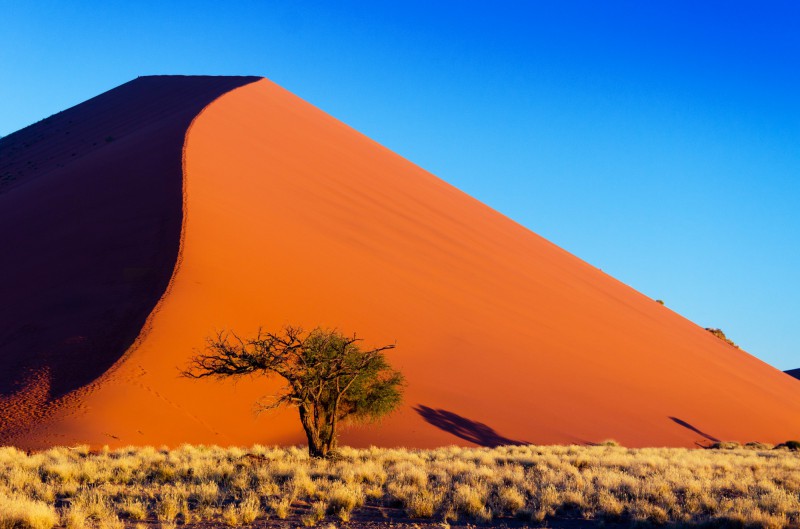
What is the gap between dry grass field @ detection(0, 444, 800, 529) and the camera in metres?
8.62

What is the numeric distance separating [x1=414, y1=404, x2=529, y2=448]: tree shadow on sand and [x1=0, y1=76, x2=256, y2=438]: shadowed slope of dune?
800 centimetres

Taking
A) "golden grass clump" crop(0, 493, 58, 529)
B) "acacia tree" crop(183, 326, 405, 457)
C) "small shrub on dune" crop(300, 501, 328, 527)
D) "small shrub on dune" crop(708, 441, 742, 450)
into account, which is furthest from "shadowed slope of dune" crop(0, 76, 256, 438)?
"small shrub on dune" crop(708, 441, 742, 450)

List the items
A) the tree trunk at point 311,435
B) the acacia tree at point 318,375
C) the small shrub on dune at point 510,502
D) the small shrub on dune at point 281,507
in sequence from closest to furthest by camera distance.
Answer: the small shrub on dune at point 281,507, the small shrub on dune at point 510,502, the acacia tree at point 318,375, the tree trunk at point 311,435

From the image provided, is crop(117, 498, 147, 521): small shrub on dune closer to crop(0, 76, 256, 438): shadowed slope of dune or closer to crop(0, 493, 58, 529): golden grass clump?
crop(0, 493, 58, 529): golden grass clump

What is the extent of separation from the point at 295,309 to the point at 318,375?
26.2 feet

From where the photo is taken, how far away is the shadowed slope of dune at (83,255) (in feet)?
58.2

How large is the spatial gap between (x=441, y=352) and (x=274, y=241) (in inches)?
273

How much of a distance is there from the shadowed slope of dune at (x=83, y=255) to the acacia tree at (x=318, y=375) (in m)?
4.49

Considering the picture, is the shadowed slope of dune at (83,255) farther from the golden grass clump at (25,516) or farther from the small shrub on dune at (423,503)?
the small shrub on dune at (423,503)

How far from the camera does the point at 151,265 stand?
21344 millimetres

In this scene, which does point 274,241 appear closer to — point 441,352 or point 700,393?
point 441,352

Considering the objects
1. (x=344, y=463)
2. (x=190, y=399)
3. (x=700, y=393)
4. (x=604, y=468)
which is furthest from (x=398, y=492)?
(x=700, y=393)

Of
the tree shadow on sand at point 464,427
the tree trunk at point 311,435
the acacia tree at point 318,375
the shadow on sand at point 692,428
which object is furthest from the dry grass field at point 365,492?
the shadow on sand at point 692,428

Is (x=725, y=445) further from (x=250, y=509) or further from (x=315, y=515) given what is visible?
(x=250, y=509)
